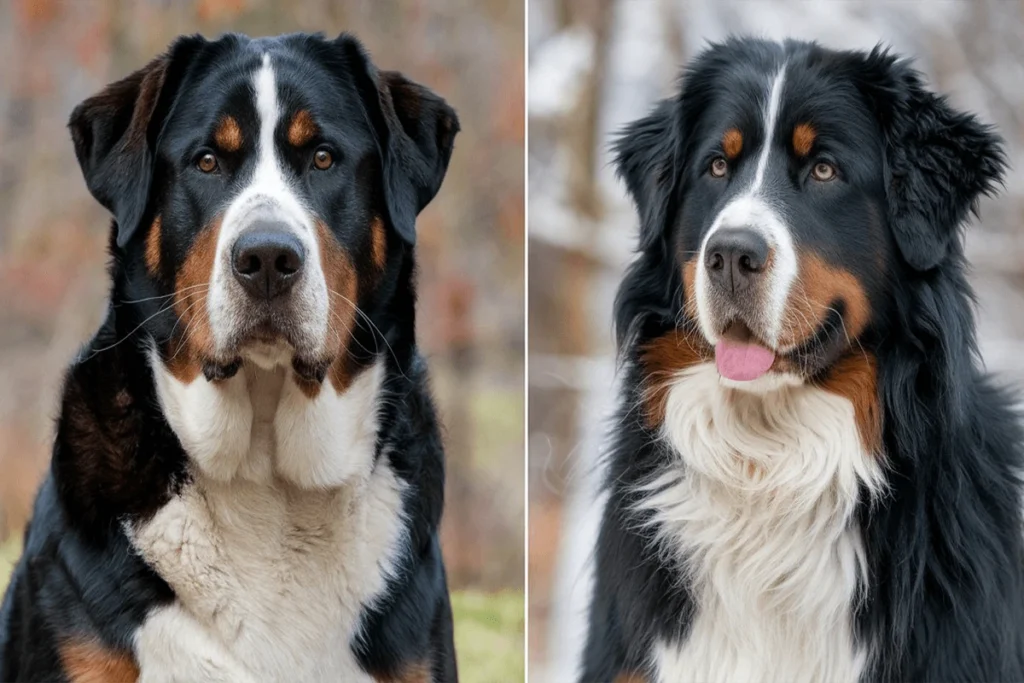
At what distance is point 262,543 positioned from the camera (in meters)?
2.24

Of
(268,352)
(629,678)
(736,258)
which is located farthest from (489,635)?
(736,258)

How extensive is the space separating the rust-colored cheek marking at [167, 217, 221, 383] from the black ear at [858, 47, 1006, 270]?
4.17 feet

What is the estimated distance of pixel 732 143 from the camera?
239 centimetres

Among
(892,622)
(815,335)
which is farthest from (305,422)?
(892,622)

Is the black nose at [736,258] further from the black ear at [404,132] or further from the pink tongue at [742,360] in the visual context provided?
the black ear at [404,132]

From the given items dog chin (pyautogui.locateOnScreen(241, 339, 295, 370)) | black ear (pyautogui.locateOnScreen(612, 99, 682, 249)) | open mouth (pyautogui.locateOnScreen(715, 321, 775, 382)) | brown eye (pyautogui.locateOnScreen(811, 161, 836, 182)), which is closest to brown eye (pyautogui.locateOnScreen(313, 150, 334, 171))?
dog chin (pyautogui.locateOnScreen(241, 339, 295, 370))

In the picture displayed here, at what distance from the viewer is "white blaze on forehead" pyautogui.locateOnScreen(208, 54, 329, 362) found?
6.79 feet

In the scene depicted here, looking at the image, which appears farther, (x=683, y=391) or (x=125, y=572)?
(x=683, y=391)

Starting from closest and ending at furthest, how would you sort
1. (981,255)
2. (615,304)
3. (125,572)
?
(125,572), (615,304), (981,255)

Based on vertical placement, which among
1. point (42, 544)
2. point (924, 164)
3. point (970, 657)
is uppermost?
point (924, 164)

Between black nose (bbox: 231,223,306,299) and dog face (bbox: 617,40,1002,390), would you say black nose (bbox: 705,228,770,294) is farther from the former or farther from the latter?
Result: black nose (bbox: 231,223,306,299)

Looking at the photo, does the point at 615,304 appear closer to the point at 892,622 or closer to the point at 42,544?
the point at 892,622

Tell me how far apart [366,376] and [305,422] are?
0.15 metres

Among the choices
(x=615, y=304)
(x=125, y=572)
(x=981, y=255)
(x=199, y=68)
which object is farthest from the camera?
(x=981, y=255)
